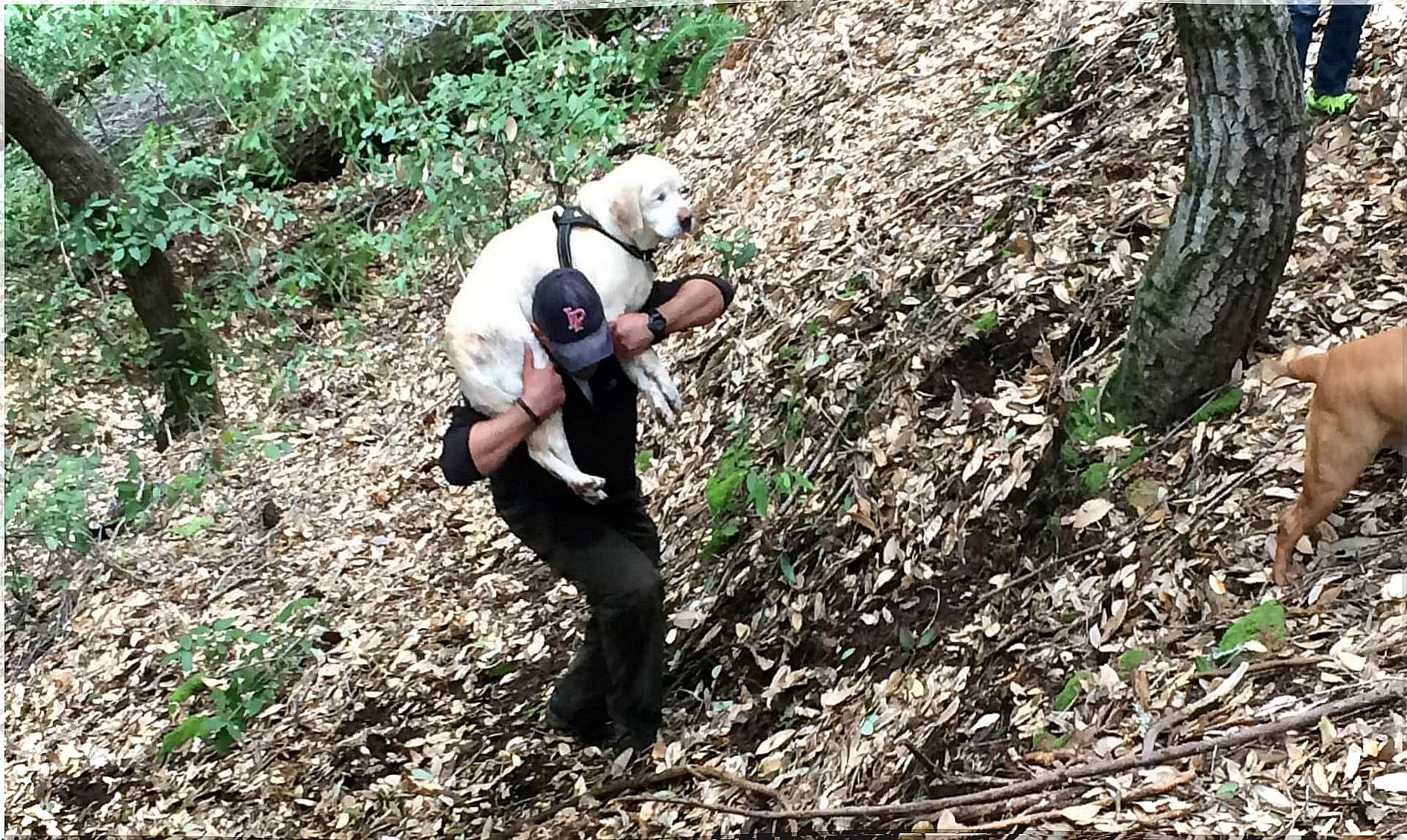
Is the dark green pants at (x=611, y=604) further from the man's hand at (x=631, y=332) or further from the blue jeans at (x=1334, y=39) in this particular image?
the blue jeans at (x=1334, y=39)

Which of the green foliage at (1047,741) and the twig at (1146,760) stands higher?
the twig at (1146,760)

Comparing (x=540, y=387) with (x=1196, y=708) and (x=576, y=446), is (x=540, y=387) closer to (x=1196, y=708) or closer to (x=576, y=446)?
(x=576, y=446)

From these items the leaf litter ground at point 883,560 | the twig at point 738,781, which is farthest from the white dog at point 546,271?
the leaf litter ground at point 883,560

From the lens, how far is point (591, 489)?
3641mm

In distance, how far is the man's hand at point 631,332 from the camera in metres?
3.48

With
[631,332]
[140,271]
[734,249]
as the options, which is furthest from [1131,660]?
[140,271]

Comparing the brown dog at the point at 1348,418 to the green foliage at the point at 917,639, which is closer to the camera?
the brown dog at the point at 1348,418

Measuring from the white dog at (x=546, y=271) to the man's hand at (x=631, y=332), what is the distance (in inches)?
2.3

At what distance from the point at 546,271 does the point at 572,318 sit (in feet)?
0.85

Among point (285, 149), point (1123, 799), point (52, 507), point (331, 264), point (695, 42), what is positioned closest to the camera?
point (1123, 799)

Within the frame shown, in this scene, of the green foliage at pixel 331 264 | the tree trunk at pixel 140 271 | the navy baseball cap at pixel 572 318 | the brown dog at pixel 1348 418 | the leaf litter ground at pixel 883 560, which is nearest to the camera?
the brown dog at pixel 1348 418

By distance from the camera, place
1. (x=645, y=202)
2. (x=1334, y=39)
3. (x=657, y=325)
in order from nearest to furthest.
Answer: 1. (x=645, y=202)
2. (x=657, y=325)
3. (x=1334, y=39)

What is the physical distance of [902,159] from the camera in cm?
632

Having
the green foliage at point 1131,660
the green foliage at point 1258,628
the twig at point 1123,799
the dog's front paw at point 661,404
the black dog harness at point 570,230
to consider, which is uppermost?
the black dog harness at point 570,230
